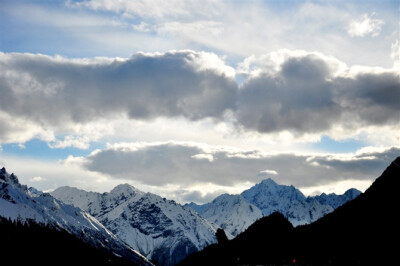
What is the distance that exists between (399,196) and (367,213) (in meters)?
10.2

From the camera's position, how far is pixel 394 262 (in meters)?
99.6

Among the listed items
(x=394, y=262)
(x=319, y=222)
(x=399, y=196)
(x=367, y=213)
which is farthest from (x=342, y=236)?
(x=394, y=262)

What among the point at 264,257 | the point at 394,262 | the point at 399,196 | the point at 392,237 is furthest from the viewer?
the point at 264,257

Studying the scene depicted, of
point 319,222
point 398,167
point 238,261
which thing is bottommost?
point 238,261

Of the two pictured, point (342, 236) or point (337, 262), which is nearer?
point (337, 262)

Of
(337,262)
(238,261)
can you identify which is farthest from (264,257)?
(337,262)

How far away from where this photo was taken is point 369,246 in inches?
4788

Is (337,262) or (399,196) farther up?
(399,196)

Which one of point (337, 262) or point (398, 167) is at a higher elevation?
point (398, 167)

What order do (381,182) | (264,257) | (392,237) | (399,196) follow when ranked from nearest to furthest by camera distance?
(392,237) < (399,196) < (381,182) < (264,257)

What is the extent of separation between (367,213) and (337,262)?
2618cm

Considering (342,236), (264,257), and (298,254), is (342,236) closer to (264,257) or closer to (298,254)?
(298,254)

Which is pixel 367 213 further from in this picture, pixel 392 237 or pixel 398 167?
pixel 392 237

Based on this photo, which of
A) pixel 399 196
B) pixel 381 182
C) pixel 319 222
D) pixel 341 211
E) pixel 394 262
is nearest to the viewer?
pixel 394 262
